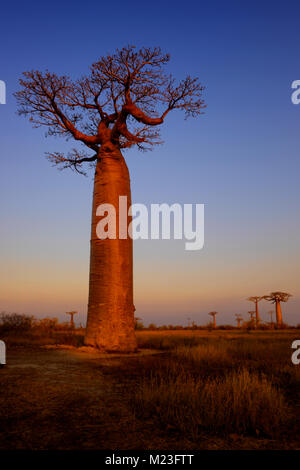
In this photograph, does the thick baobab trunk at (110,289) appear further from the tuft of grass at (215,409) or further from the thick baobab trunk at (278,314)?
the thick baobab trunk at (278,314)

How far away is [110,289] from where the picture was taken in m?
7.70

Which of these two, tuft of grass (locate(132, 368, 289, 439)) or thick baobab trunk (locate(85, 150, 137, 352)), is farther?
thick baobab trunk (locate(85, 150, 137, 352))

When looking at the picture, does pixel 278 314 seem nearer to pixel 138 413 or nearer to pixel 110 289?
pixel 110 289

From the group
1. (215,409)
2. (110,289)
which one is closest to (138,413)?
(215,409)

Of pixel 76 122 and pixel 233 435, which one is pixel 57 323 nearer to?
pixel 76 122

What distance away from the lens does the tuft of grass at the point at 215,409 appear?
2.77 meters

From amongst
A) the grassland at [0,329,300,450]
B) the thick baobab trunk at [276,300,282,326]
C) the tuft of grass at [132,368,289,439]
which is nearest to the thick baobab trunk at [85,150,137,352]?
the grassland at [0,329,300,450]

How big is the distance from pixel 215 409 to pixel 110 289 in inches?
192

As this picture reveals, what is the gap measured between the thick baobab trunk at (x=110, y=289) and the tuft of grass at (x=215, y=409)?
13.4 feet

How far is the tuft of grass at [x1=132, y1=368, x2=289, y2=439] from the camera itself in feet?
9.09

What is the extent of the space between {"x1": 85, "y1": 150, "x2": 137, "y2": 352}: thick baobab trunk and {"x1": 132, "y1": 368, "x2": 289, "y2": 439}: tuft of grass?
13.4ft

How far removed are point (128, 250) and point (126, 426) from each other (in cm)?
537

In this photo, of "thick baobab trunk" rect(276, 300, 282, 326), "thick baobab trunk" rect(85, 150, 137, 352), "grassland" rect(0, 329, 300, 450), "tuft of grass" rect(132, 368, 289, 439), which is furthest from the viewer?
"thick baobab trunk" rect(276, 300, 282, 326)

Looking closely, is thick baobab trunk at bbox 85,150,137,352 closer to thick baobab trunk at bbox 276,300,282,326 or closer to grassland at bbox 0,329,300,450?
grassland at bbox 0,329,300,450
